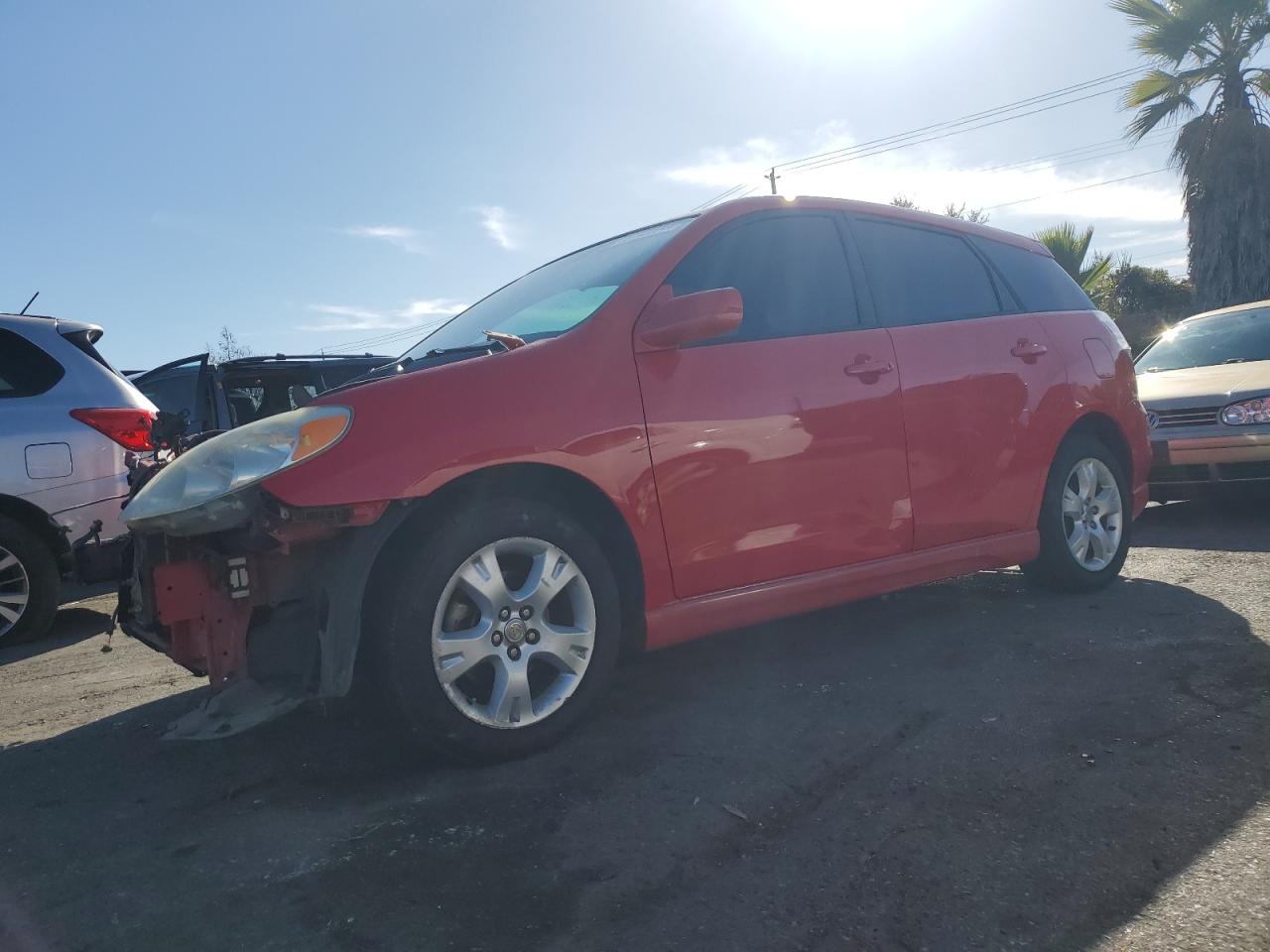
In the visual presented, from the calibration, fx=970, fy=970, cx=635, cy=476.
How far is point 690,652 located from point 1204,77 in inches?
709

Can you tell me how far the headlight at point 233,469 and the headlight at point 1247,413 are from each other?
6.20 metres

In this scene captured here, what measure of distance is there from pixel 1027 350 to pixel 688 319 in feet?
6.60

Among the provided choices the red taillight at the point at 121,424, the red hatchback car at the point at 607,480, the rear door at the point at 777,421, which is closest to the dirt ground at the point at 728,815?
the red hatchback car at the point at 607,480

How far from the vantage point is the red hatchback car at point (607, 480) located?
2.68 m

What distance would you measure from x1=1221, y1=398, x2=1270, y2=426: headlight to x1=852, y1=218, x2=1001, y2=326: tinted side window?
3.24 m

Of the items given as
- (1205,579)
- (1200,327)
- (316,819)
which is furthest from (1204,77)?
(316,819)

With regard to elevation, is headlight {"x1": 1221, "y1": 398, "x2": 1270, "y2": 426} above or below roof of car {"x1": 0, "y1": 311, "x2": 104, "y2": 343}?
below

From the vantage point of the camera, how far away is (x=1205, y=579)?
4809 mm

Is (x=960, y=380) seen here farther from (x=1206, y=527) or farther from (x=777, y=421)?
(x=1206, y=527)

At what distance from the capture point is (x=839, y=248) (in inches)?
153

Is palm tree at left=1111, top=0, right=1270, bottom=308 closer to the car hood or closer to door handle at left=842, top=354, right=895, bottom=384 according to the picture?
the car hood

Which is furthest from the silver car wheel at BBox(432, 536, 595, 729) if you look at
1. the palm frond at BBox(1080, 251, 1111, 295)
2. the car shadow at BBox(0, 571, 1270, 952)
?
the palm frond at BBox(1080, 251, 1111, 295)

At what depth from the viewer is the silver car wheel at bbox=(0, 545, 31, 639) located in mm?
4977

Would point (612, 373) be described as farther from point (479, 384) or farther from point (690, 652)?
point (690, 652)
